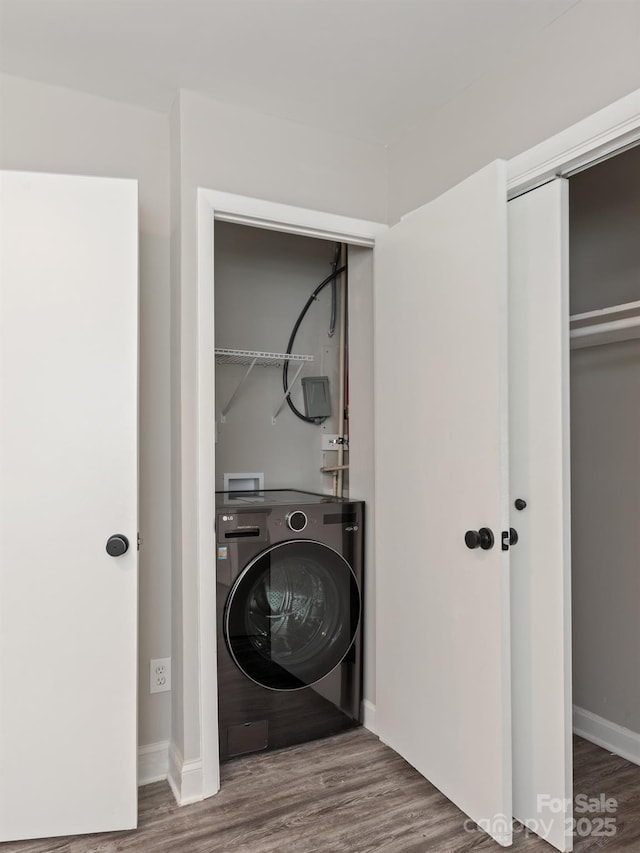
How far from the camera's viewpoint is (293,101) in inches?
89.7

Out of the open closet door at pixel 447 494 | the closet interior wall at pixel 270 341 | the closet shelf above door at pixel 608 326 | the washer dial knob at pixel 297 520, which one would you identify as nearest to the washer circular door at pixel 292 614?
the washer dial knob at pixel 297 520

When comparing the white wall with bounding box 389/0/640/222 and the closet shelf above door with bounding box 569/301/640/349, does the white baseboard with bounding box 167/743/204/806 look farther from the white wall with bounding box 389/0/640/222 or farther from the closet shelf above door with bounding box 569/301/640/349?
the white wall with bounding box 389/0/640/222

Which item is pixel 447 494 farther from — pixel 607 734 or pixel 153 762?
pixel 153 762

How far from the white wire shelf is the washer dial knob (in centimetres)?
72

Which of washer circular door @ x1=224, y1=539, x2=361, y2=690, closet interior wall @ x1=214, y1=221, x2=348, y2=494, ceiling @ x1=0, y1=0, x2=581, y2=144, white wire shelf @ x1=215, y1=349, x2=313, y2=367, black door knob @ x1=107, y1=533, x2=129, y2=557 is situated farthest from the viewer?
closet interior wall @ x1=214, y1=221, x2=348, y2=494

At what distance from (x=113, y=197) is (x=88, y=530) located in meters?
1.06

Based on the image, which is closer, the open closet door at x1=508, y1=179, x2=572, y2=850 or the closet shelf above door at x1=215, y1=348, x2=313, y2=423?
the open closet door at x1=508, y1=179, x2=572, y2=850

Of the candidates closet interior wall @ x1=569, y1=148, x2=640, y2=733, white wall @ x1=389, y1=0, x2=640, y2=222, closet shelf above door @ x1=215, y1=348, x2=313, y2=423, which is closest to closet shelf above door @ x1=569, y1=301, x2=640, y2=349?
closet interior wall @ x1=569, y1=148, x2=640, y2=733

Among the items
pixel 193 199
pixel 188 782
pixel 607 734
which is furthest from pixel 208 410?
pixel 607 734

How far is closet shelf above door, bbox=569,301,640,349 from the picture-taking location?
78.4 inches

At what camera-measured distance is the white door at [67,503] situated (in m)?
1.86

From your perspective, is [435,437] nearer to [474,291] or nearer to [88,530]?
[474,291]

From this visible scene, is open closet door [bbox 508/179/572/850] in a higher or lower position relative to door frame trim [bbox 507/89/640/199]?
lower

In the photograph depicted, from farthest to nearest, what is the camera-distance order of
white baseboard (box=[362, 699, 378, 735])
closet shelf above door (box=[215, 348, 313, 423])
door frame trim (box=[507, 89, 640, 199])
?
closet shelf above door (box=[215, 348, 313, 423])
white baseboard (box=[362, 699, 378, 735])
door frame trim (box=[507, 89, 640, 199])
